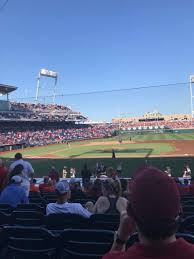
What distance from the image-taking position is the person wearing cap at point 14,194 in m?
6.71

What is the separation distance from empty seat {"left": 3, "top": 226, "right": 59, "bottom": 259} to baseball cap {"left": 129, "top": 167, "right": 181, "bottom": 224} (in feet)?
7.13

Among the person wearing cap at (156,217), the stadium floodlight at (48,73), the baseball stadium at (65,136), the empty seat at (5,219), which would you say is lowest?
the empty seat at (5,219)

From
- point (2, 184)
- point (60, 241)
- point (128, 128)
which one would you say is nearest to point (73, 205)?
point (60, 241)

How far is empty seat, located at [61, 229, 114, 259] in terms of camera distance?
11.0ft

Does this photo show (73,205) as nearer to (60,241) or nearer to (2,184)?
(60,241)

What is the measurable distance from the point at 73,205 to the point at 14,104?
229 ft

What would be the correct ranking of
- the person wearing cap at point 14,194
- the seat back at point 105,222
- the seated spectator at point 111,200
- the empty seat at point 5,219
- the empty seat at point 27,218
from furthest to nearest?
the person wearing cap at point 14,194
the seated spectator at point 111,200
the empty seat at point 5,219
the empty seat at point 27,218
the seat back at point 105,222

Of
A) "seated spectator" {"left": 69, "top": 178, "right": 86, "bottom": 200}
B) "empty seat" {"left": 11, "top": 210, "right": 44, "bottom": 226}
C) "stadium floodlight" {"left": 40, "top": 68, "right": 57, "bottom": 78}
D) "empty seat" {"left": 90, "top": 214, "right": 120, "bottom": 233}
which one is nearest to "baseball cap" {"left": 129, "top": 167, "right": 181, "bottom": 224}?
"empty seat" {"left": 90, "top": 214, "right": 120, "bottom": 233}

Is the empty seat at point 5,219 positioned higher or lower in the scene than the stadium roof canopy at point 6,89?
lower

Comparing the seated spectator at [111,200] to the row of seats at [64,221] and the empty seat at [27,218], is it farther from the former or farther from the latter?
the empty seat at [27,218]

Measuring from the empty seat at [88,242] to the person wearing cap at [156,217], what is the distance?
160 cm

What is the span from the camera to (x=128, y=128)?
9806 centimetres

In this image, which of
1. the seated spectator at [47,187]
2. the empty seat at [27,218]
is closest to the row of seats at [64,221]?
the empty seat at [27,218]

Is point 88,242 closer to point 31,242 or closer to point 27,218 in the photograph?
point 31,242
